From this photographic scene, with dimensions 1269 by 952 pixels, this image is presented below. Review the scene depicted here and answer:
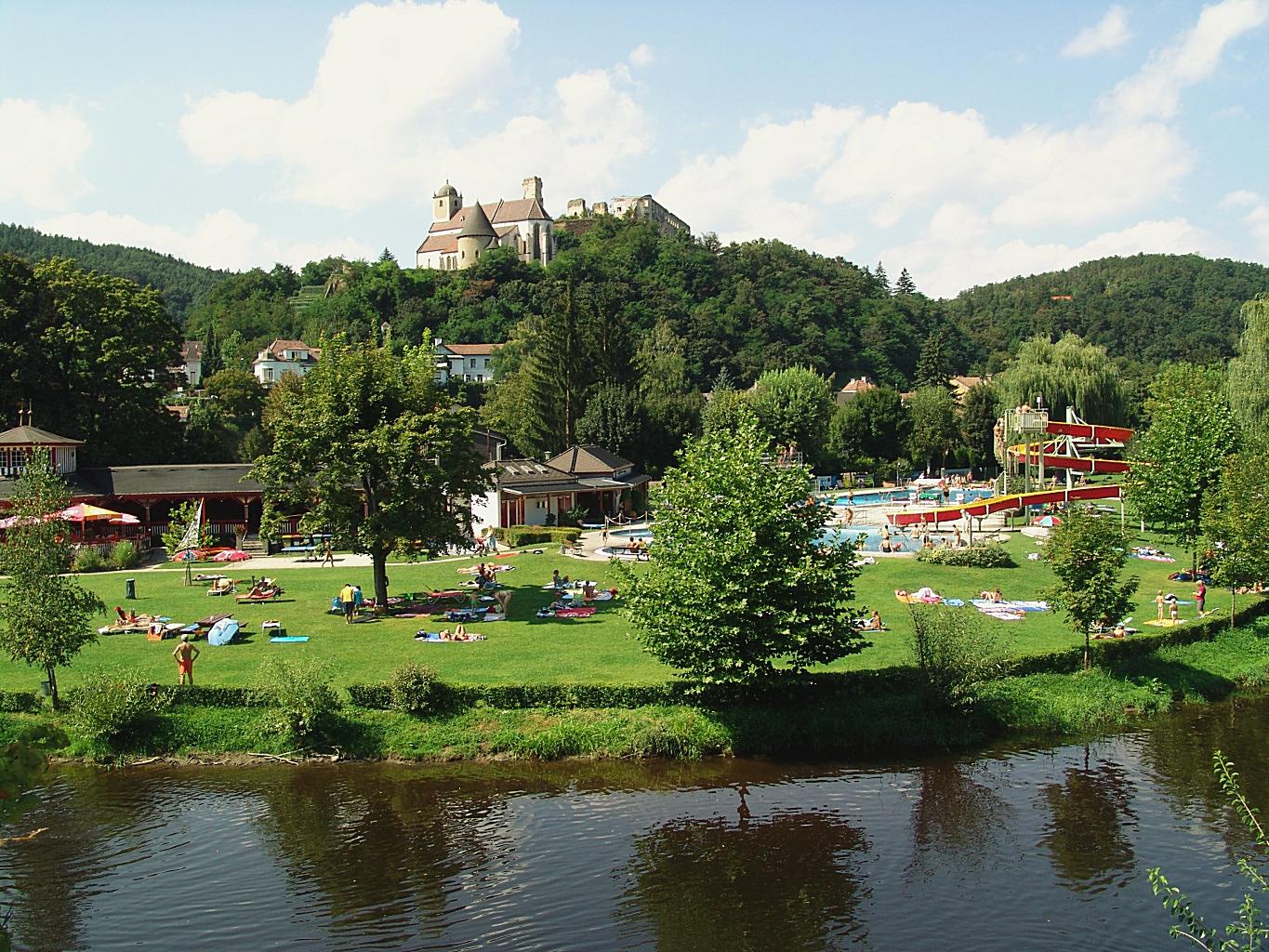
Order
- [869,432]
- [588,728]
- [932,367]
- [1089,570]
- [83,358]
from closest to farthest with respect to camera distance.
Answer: [588,728]
[1089,570]
[83,358]
[869,432]
[932,367]

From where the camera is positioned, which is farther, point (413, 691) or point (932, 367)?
point (932, 367)

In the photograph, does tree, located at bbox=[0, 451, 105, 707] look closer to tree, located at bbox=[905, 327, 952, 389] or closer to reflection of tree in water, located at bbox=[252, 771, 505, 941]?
reflection of tree in water, located at bbox=[252, 771, 505, 941]

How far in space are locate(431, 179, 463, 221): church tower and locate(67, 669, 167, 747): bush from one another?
6105 inches

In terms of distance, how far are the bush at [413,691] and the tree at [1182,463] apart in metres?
28.1

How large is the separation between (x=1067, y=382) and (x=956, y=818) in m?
60.1

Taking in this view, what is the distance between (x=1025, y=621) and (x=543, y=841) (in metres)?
18.5

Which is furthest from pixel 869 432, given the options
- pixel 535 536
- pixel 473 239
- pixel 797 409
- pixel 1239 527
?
pixel 473 239

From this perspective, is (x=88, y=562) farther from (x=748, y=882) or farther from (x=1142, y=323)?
(x=1142, y=323)

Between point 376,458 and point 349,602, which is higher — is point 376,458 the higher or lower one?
the higher one

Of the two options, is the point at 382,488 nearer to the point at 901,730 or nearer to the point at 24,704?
the point at 24,704

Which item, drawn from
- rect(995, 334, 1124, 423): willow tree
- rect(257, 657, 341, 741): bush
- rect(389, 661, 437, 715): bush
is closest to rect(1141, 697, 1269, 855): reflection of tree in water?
rect(389, 661, 437, 715): bush

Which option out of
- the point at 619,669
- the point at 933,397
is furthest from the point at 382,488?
the point at 933,397

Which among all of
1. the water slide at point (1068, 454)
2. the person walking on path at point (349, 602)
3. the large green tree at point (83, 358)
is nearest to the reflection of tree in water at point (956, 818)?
the person walking on path at point (349, 602)

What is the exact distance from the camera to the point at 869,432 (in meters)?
84.6
